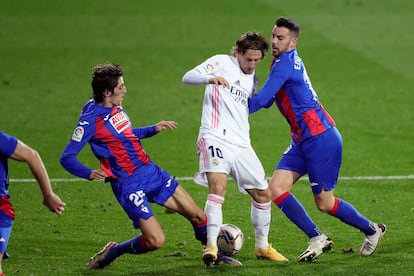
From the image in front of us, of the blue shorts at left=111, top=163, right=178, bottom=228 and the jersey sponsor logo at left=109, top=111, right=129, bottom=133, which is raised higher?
the jersey sponsor logo at left=109, top=111, right=129, bottom=133

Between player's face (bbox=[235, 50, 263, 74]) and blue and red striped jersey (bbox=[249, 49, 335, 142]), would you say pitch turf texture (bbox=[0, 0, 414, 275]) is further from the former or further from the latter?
player's face (bbox=[235, 50, 263, 74])

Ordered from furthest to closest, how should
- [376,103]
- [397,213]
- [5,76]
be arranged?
1. [5,76]
2. [376,103]
3. [397,213]

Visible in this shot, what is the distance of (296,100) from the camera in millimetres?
10336

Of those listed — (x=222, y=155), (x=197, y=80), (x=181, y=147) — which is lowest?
(x=181, y=147)

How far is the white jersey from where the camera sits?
10.2 m

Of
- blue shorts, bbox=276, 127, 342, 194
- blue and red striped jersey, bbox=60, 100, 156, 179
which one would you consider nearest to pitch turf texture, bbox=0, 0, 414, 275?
blue shorts, bbox=276, 127, 342, 194

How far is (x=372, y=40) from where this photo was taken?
23156mm

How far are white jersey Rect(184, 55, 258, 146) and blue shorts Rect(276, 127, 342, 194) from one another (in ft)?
1.85

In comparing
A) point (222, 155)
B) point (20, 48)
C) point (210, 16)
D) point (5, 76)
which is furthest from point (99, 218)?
point (210, 16)

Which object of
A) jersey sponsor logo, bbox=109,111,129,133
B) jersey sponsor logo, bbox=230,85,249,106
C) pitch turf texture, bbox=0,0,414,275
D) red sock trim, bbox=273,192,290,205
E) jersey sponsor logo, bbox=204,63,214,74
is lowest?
pitch turf texture, bbox=0,0,414,275

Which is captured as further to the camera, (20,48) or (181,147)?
(20,48)

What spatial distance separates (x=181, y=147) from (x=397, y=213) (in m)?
4.73

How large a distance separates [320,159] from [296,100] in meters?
0.62

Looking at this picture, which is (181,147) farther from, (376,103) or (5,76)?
(5,76)
